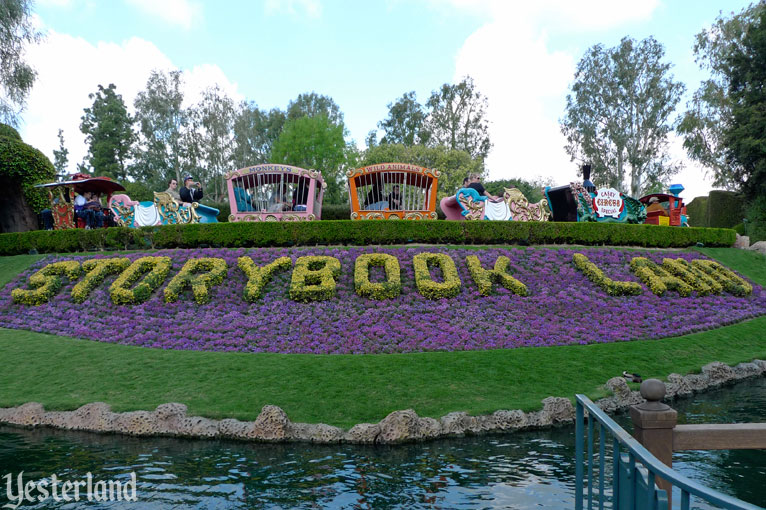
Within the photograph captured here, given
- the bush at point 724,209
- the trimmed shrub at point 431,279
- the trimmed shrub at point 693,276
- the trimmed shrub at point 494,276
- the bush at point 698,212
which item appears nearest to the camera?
the trimmed shrub at point 431,279

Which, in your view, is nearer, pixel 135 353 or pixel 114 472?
pixel 114 472

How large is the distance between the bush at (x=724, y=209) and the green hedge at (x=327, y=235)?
2042 centimetres

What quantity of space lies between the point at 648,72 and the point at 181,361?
43.9 metres

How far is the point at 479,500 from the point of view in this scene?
680 cm

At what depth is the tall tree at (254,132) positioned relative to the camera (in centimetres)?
5431

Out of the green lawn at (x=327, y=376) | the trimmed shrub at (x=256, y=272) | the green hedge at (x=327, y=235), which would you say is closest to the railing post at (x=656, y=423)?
the green lawn at (x=327, y=376)

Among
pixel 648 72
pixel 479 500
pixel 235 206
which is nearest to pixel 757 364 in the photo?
pixel 479 500

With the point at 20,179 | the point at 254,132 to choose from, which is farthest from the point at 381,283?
the point at 254,132

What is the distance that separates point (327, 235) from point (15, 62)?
22.3 metres

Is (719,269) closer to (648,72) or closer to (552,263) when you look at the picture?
(552,263)

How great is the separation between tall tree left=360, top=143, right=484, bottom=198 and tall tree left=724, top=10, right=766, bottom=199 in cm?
2117

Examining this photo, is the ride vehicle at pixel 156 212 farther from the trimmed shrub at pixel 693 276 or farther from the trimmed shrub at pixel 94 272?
the trimmed shrub at pixel 693 276

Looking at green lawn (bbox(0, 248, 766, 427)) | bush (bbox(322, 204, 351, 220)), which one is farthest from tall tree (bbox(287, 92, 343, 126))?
green lawn (bbox(0, 248, 766, 427))

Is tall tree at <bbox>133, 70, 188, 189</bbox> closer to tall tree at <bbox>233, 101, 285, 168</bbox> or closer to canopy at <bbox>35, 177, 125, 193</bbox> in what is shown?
tall tree at <bbox>233, 101, 285, 168</bbox>
